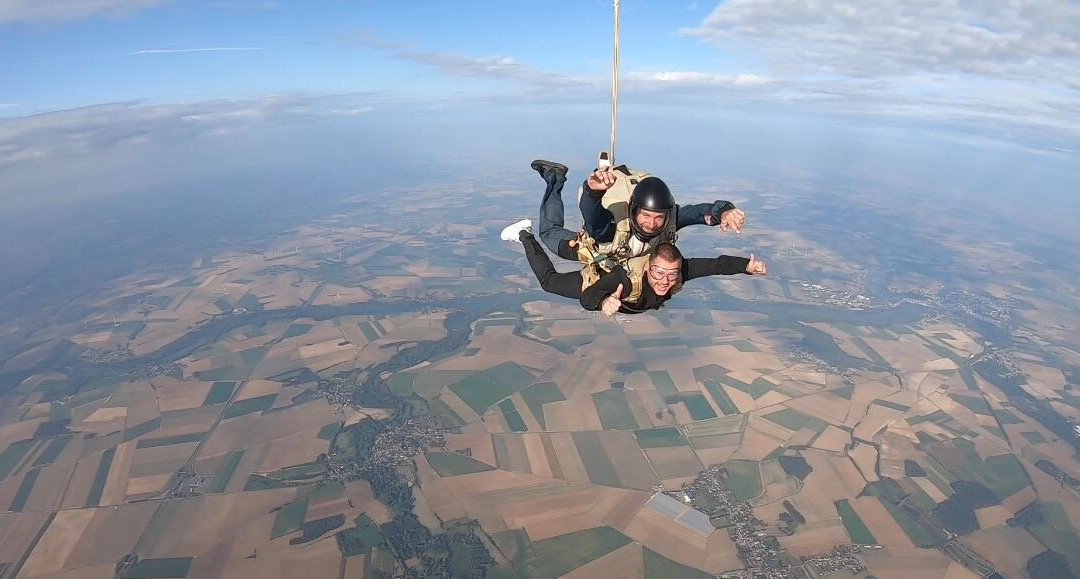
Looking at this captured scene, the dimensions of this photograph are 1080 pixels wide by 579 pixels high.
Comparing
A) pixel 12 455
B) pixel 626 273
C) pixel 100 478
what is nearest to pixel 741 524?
pixel 626 273

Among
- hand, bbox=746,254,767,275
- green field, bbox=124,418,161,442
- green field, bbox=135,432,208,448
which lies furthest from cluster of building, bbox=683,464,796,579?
green field, bbox=124,418,161,442

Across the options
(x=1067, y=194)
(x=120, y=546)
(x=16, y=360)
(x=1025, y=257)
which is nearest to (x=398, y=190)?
(x=16, y=360)

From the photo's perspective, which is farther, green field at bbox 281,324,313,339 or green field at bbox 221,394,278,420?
green field at bbox 281,324,313,339

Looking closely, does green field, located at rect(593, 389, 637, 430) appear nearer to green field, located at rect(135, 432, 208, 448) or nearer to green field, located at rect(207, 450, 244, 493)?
green field, located at rect(207, 450, 244, 493)

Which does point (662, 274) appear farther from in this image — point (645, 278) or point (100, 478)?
point (100, 478)

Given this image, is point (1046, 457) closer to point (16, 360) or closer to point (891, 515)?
point (891, 515)
